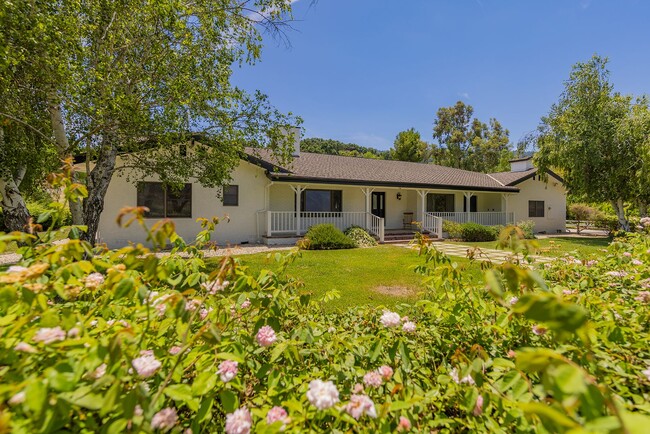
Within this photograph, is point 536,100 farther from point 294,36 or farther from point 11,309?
point 11,309

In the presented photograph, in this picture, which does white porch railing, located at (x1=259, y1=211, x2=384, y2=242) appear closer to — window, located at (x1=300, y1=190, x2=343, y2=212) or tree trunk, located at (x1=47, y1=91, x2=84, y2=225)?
window, located at (x1=300, y1=190, x2=343, y2=212)

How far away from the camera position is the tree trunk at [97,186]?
22.5 feet

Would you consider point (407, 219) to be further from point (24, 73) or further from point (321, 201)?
point (24, 73)

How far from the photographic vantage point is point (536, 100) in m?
20.0

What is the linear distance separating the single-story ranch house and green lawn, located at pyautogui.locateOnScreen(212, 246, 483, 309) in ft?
11.6

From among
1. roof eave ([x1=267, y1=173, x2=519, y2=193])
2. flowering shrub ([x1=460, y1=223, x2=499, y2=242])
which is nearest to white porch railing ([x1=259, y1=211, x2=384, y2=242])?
roof eave ([x1=267, y1=173, x2=519, y2=193])

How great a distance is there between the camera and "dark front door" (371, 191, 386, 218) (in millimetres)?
17547

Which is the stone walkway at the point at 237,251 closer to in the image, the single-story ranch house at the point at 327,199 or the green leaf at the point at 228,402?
the single-story ranch house at the point at 327,199

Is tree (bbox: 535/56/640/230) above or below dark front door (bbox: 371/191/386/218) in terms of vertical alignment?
above

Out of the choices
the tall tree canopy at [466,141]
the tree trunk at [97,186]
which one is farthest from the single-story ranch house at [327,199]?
the tall tree canopy at [466,141]

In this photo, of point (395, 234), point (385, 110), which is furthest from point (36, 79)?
point (385, 110)

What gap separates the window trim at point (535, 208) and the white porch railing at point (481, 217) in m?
3.02

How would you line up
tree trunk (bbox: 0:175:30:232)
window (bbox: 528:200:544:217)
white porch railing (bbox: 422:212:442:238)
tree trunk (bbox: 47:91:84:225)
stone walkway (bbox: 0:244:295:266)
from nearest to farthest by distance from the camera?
tree trunk (bbox: 47:91:84:225), tree trunk (bbox: 0:175:30:232), stone walkway (bbox: 0:244:295:266), white porch railing (bbox: 422:212:442:238), window (bbox: 528:200:544:217)

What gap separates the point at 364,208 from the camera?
1662 cm
